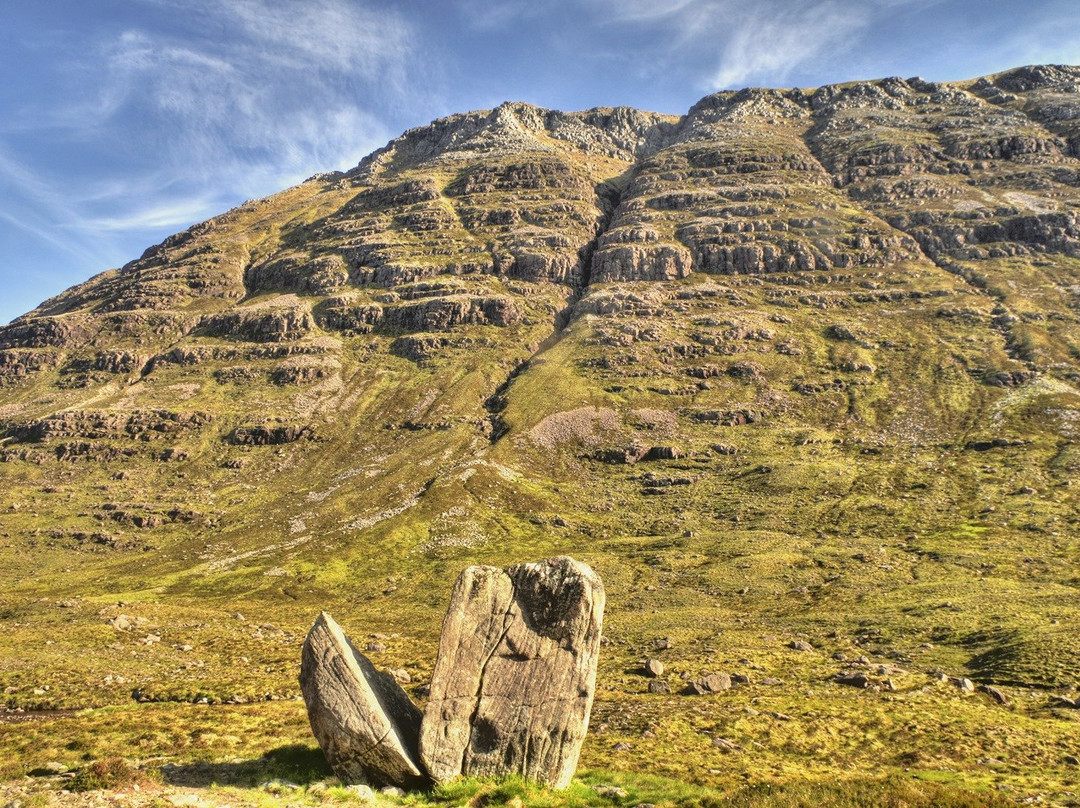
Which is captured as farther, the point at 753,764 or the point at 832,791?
the point at 753,764

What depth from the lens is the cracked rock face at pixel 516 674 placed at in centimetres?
2309

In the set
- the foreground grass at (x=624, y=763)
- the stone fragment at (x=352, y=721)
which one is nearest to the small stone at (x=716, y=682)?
the foreground grass at (x=624, y=763)

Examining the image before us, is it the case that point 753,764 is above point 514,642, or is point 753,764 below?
below

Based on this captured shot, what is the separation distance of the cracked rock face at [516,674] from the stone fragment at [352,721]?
1107mm

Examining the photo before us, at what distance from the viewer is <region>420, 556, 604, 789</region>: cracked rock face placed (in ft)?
75.8

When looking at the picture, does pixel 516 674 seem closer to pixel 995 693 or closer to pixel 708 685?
pixel 708 685

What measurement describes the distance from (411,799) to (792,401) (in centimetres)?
17665

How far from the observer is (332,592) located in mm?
104125

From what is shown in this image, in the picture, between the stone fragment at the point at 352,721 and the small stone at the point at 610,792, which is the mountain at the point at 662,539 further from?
the stone fragment at the point at 352,721

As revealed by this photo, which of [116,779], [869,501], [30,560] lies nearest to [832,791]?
[116,779]

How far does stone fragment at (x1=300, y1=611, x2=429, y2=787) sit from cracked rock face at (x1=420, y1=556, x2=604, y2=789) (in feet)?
3.63

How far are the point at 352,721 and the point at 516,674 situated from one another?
6847mm

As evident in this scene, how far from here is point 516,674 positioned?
2425 cm

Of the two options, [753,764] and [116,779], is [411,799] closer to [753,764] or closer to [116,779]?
[116,779]
